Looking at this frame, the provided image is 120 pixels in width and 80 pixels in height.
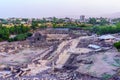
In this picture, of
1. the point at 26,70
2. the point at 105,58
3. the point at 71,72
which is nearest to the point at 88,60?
the point at 105,58

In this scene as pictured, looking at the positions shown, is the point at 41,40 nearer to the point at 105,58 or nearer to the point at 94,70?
the point at 105,58

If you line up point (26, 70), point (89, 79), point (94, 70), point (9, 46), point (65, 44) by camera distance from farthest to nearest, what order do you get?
point (9, 46) < point (65, 44) < point (26, 70) < point (94, 70) < point (89, 79)

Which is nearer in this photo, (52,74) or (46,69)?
(52,74)

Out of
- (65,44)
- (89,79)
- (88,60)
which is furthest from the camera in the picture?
(65,44)

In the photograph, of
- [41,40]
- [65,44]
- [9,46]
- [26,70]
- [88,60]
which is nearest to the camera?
[26,70]

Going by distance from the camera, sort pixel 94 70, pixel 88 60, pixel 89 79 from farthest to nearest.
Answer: pixel 88 60, pixel 94 70, pixel 89 79

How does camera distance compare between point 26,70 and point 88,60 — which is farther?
point 88,60

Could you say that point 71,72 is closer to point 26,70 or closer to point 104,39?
point 26,70

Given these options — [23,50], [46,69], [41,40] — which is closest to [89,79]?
[46,69]
